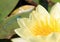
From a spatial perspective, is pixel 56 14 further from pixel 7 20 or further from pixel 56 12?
pixel 7 20

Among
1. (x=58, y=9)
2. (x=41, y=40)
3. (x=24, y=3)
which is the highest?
(x=24, y=3)

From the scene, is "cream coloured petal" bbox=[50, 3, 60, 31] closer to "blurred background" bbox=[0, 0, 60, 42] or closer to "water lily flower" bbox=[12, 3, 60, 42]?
"water lily flower" bbox=[12, 3, 60, 42]

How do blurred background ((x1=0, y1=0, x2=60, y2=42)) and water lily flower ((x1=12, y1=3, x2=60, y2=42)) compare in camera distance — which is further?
blurred background ((x1=0, y1=0, x2=60, y2=42))

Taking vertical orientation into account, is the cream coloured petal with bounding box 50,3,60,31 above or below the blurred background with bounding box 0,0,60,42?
below

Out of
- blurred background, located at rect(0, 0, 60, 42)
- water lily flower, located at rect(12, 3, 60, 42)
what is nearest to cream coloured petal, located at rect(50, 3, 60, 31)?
water lily flower, located at rect(12, 3, 60, 42)

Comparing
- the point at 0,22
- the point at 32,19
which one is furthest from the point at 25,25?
the point at 0,22

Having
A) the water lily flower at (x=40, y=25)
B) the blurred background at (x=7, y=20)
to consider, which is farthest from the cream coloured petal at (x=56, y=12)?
the blurred background at (x=7, y=20)

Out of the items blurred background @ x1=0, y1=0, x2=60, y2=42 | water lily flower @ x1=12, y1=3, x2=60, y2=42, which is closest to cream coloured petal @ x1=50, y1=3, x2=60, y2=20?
water lily flower @ x1=12, y1=3, x2=60, y2=42

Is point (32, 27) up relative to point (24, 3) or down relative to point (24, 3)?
down

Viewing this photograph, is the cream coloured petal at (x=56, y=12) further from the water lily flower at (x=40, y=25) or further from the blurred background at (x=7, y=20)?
the blurred background at (x=7, y=20)

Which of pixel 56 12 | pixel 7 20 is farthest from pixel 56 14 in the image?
pixel 7 20

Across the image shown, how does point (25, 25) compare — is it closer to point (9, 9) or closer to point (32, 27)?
point (32, 27)
